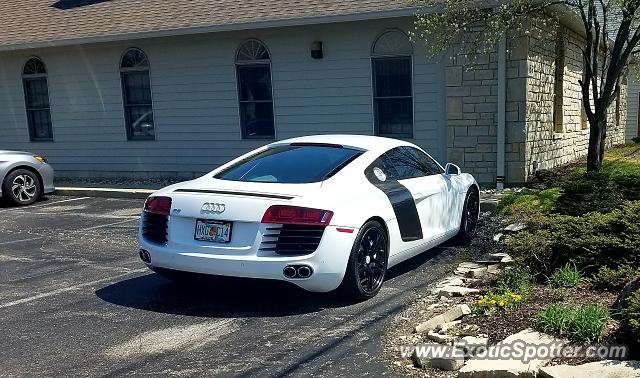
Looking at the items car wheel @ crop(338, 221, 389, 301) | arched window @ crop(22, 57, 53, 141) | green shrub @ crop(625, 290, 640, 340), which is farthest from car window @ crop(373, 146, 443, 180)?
arched window @ crop(22, 57, 53, 141)

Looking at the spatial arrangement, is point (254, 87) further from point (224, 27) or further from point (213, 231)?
point (213, 231)

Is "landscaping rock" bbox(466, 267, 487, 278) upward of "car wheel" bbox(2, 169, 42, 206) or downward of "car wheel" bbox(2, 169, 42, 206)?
downward

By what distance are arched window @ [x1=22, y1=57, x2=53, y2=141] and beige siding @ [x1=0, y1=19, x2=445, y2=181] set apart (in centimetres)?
19

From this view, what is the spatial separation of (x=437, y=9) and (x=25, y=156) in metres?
8.22

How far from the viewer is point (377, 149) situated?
20.7ft

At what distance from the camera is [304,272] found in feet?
16.5

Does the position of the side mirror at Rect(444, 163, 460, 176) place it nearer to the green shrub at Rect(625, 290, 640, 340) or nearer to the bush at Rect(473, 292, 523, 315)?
the bush at Rect(473, 292, 523, 315)

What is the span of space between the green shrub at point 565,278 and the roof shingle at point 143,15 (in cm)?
711

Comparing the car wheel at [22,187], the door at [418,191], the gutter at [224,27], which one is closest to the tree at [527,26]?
the gutter at [224,27]

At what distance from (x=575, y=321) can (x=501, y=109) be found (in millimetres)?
7605

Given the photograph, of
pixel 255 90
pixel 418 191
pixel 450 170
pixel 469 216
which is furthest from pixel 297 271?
pixel 255 90

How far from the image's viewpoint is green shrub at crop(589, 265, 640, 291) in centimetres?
495

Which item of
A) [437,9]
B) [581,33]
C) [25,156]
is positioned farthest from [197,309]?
[581,33]

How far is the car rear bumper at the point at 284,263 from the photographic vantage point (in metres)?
5.00
